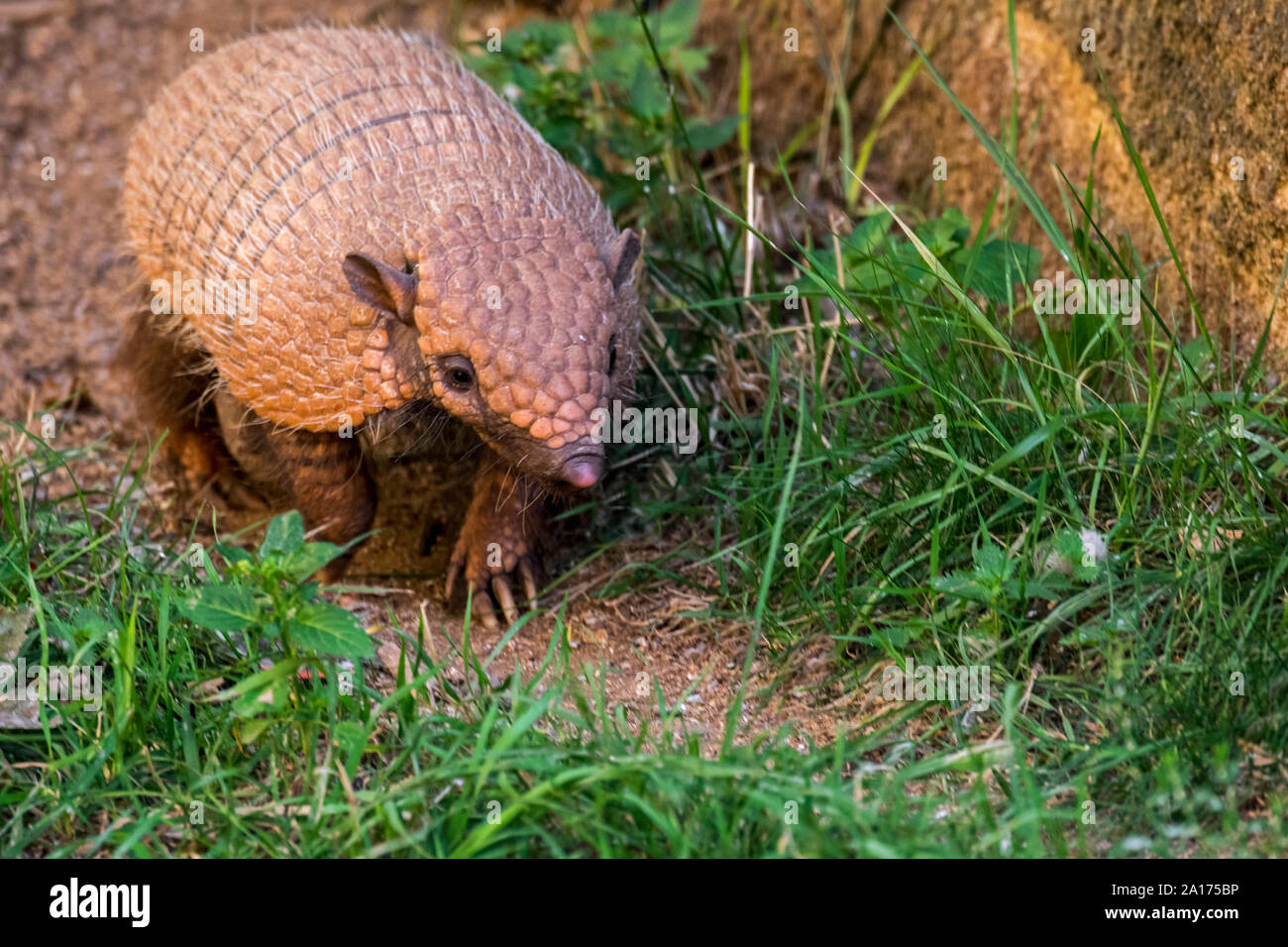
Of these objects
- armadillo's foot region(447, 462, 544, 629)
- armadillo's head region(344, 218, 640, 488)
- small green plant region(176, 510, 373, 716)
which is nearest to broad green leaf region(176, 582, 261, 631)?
small green plant region(176, 510, 373, 716)

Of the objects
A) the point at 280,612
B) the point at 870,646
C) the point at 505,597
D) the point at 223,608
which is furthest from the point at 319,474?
the point at 870,646

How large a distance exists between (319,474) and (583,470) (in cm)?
123

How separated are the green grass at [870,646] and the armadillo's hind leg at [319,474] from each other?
507 mm

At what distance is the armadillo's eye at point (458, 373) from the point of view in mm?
3854

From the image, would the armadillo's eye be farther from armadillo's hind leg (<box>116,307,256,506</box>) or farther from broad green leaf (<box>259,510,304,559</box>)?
armadillo's hind leg (<box>116,307,256,506</box>)

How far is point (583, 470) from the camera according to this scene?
3779 mm

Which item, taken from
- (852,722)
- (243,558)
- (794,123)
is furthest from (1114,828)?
(794,123)

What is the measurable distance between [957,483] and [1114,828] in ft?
3.85

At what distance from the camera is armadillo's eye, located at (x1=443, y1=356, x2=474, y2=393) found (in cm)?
385

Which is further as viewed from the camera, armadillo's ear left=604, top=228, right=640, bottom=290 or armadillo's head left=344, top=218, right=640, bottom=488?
armadillo's ear left=604, top=228, right=640, bottom=290

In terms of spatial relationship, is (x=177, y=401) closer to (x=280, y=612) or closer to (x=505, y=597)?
(x=505, y=597)

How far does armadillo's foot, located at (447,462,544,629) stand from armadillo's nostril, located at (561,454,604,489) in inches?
34.0

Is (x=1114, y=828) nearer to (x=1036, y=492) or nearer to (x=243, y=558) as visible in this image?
(x=1036, y=492)

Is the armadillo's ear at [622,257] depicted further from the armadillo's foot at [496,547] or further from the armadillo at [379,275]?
the armadillo's foot at [496,547]
